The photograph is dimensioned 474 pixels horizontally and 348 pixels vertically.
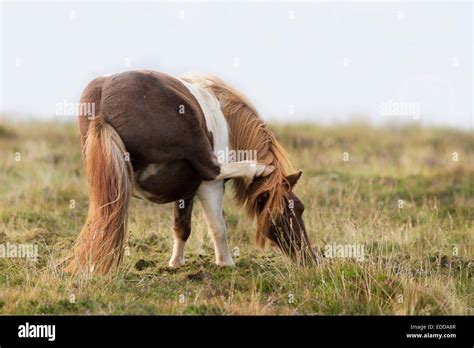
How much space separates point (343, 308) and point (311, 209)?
14.8 ft

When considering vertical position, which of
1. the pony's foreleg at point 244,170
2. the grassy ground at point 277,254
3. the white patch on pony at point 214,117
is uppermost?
the white patch on pony at point 214,117

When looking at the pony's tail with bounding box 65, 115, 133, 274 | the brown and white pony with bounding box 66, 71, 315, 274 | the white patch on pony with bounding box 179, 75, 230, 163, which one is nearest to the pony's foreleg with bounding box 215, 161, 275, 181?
the brown and white pony with bounding box 66, 71, 315, 274

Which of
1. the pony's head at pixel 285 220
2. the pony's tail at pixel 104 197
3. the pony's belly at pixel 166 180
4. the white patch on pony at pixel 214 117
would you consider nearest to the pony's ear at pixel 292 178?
the pony's head at pixel 285 220

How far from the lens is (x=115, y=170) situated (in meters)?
7.42

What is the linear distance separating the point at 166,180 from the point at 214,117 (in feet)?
3.21

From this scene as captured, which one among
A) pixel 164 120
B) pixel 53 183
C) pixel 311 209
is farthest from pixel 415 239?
pixel 53 183

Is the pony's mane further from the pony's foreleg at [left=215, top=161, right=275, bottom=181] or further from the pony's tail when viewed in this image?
the pony's tail

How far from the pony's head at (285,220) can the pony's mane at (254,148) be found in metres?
0.01

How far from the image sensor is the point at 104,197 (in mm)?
7477

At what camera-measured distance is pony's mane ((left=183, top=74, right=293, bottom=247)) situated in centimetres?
866

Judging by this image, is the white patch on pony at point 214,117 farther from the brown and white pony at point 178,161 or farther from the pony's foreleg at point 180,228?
the pony's foreleg at point 180,228

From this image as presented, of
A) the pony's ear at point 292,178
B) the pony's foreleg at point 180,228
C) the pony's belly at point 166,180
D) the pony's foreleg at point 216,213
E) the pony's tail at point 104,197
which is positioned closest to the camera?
the pony's tail at point 104,197

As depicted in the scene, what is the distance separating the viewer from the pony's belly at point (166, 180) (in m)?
7.90
